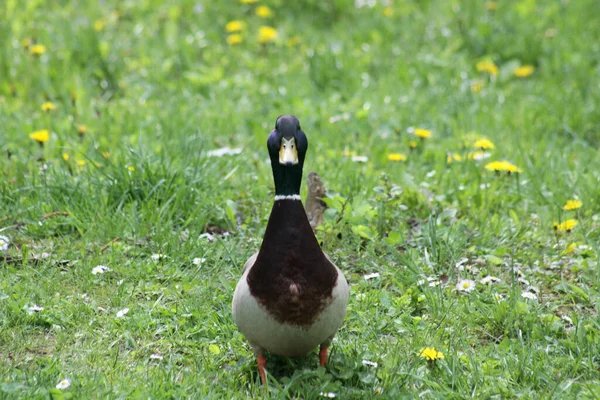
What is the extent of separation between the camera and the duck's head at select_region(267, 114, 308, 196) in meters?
2.90

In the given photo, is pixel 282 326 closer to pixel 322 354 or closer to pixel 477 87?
pixel 322 354

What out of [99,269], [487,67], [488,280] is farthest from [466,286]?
[487,67]

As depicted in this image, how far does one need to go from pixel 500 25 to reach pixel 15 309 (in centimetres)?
497

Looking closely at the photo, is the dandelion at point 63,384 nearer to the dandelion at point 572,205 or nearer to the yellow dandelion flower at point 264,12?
the dandelion at point 572,205

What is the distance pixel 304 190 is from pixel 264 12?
10.4 feet

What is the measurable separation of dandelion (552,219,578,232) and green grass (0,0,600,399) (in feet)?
0.17

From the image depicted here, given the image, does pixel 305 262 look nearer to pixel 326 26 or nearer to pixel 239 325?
pixel 239 325

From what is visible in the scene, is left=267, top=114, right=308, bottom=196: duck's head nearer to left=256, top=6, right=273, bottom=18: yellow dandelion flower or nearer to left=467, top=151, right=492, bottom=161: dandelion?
left=467, top=151, right=492, bottom=161: dandelion

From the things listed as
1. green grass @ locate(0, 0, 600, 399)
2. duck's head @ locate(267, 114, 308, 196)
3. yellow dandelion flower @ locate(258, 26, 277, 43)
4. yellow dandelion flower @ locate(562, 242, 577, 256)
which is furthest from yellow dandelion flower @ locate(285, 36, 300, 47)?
duck's head @ locate(267, 114, 308, 196)

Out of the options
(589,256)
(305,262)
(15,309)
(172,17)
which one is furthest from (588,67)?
(15,309)

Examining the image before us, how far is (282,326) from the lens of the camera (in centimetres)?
292

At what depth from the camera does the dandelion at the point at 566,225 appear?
429 centimetres

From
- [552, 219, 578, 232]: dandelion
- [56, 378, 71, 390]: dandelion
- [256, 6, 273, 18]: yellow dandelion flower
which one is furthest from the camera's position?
[256, 6, 273, 18]: yellow dandelion flower

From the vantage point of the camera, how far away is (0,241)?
3906 mm
